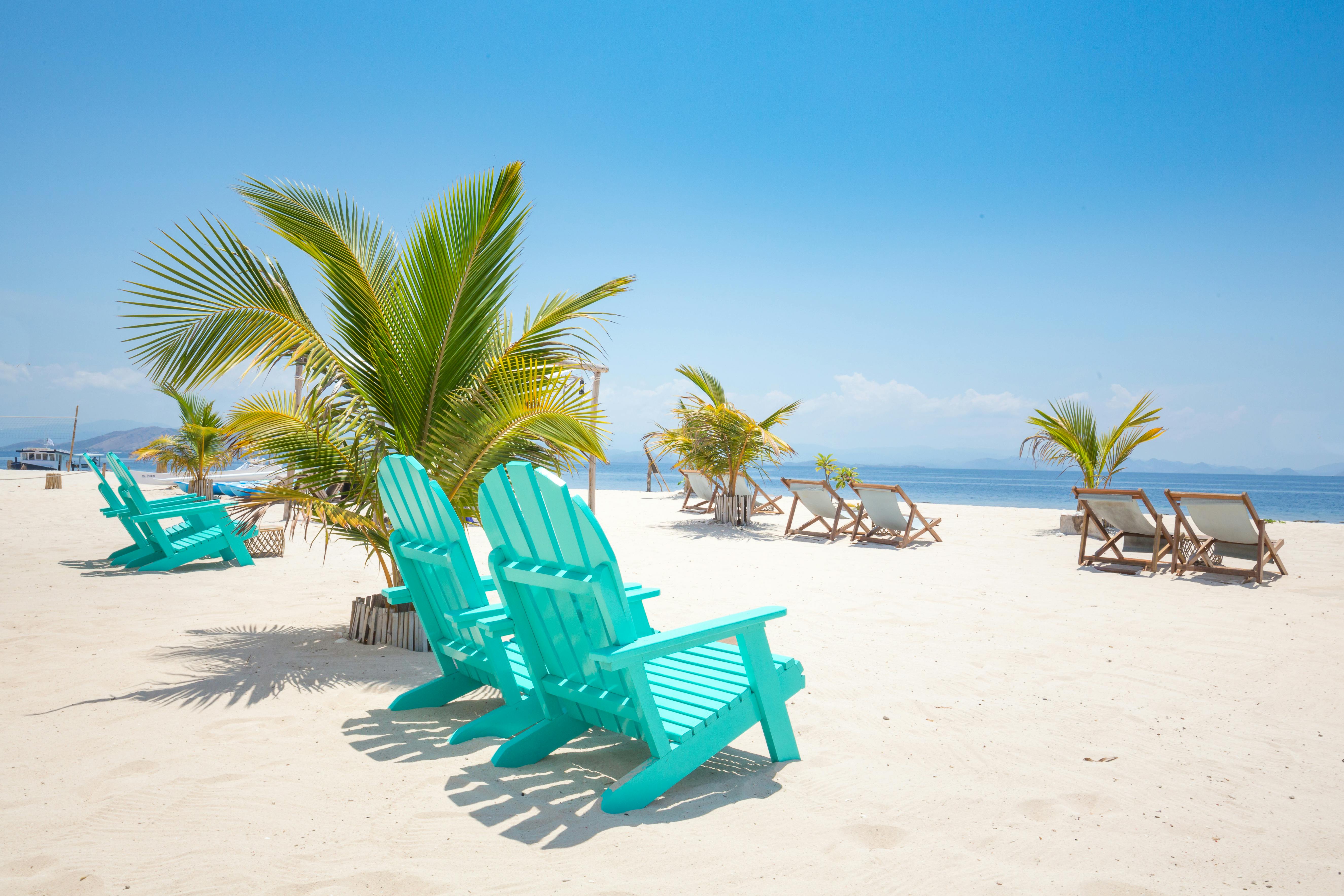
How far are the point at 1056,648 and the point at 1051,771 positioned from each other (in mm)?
2078

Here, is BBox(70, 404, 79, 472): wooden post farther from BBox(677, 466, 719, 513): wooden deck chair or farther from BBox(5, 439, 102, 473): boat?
BBox(677, 466, 719, 513): wooden deck chair

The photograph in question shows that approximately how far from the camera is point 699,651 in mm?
3090

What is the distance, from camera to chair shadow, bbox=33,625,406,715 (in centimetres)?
331

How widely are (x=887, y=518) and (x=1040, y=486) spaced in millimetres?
54819

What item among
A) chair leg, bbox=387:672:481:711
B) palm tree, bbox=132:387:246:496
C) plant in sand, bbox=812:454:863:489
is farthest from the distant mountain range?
chair leg, bbox=387:672:481:711

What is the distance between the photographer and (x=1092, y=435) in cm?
1178

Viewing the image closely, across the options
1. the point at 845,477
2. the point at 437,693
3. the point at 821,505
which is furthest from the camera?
the point at 845,477

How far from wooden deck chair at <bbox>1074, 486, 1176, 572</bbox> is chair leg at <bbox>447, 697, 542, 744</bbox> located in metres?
6.59

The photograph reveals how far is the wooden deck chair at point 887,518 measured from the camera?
30.4ft

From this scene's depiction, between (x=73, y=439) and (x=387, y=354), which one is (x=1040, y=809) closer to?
(x=387, y=354)

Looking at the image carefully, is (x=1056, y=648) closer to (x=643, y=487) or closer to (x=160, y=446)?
(x=160, y=446)

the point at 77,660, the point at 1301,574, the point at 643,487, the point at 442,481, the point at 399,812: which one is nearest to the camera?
the point at 399,812

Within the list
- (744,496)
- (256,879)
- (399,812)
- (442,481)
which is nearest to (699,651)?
(399,812)

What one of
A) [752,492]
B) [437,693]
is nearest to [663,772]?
[437,693]
